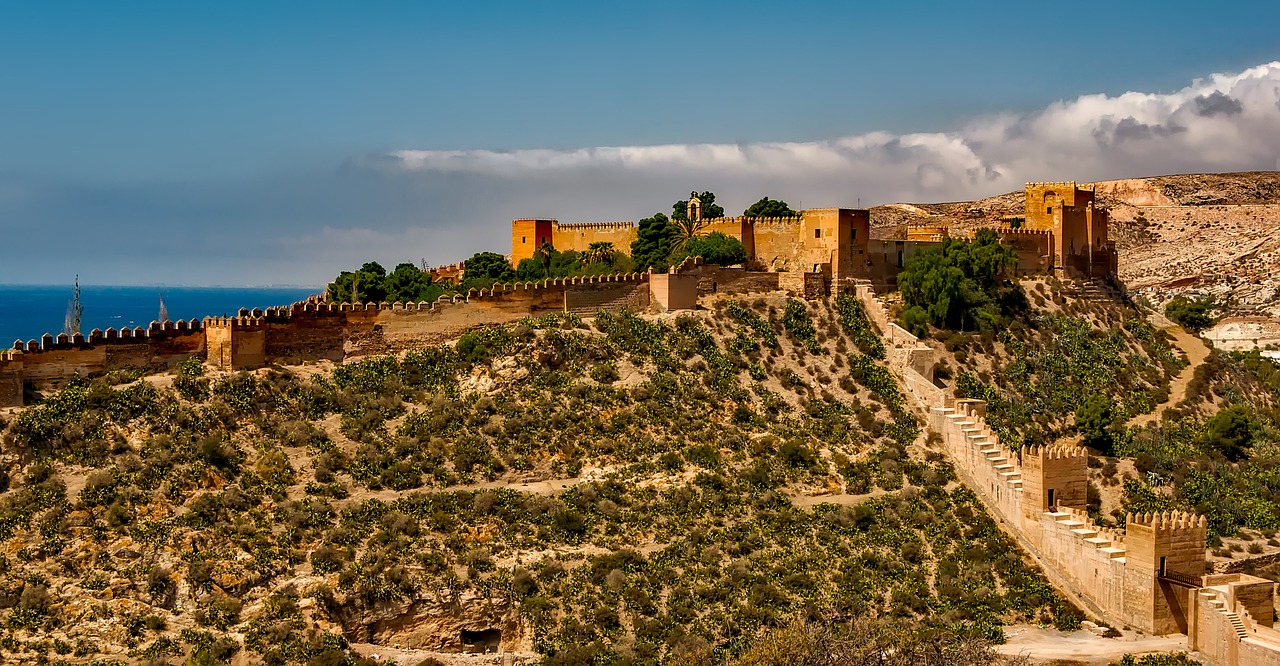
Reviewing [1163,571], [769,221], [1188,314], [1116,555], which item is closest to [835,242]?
[769,221]

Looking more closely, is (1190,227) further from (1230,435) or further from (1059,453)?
(1059,453)

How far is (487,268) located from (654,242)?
6.00 m

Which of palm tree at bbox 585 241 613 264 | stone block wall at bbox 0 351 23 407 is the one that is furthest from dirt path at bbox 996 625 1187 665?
stone block wall at bbox 0 351 23 407

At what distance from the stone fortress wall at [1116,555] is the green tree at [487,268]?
17.0 meters

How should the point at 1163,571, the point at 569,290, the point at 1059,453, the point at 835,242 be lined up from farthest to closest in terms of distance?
the point at 835,242 < the point at 569,290 < the point at 1059,453 < the point at 1163,571

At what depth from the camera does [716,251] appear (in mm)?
42094

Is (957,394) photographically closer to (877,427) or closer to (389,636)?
(877,427)

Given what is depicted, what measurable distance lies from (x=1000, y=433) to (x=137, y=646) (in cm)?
2353

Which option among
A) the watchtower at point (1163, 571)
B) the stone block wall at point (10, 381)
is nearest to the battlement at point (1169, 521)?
the watchtower at point (1163, 571)

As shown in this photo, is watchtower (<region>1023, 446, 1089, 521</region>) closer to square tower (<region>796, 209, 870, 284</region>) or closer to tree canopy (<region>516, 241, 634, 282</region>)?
square tower (<region>796, 209, 870, 284</region>)

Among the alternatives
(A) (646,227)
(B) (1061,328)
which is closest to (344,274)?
(A) (646,227)

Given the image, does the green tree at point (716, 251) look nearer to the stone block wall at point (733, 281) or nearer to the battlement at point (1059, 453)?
the stone block wall at point (733, 281)

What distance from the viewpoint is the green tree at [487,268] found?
4503 centimetres

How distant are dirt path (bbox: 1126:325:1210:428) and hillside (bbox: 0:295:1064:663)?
1000 centimetres
